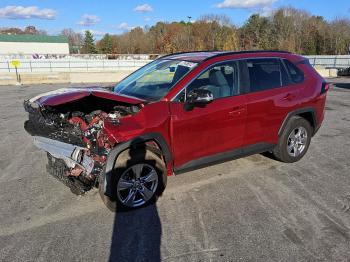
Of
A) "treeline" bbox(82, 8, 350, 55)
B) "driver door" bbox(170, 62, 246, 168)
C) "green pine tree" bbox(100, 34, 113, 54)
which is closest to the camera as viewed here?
"driver door" bbox(170, 62, 246, 168)

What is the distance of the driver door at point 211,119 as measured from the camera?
14.6 feet

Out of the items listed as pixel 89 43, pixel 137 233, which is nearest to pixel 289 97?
pixel 137 233

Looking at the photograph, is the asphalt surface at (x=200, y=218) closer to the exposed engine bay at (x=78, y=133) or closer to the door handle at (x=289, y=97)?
the exposed engine bay at (x=78, y=133)

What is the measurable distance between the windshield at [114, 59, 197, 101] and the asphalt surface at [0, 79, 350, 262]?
1.37m

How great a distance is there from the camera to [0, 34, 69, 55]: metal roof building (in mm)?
90019

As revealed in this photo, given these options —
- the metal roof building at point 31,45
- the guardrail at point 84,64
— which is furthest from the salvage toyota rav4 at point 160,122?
the metal roof building at point 31,45

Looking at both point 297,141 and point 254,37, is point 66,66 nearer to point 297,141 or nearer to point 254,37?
point 297,141

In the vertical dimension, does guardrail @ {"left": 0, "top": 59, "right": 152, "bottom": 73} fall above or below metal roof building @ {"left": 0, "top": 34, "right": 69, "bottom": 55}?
below

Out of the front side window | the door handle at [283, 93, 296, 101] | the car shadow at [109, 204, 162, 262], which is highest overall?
the front side window

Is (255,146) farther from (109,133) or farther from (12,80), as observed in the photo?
(12,80)

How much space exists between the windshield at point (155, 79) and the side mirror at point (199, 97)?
32cm

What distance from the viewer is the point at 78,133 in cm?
419

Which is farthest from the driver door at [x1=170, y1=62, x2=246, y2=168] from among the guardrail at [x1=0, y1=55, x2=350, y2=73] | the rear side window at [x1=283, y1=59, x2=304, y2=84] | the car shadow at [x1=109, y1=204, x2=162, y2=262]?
the guardrail at [x1=0, y1=55, x2=350, y2=73]

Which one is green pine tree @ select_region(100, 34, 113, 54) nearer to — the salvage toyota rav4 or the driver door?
the salvage toyota rav4
